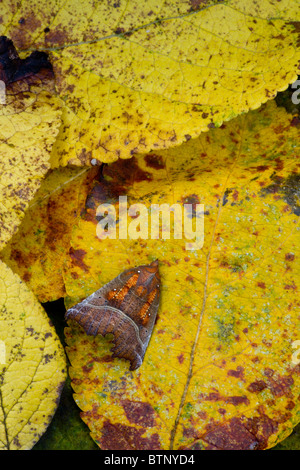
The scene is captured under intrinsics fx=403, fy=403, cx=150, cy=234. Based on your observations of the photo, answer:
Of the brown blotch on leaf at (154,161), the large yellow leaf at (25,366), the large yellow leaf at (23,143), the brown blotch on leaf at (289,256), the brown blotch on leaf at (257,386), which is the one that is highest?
the large yellow leaf at (23,143)

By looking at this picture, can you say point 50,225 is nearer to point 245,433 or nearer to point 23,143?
point 23,143

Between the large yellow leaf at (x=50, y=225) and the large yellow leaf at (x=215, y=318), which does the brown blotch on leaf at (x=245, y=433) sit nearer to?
the large yellow leaf at (x=215, y=318)

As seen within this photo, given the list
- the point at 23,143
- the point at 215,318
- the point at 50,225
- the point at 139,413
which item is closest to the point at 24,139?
the point at 23,143

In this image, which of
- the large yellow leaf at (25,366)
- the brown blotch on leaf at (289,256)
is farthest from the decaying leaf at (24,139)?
the brown blotch on leaf at (289,256)

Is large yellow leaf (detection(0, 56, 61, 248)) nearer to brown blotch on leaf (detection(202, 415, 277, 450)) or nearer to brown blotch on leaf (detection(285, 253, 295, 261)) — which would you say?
brown blotch on leaf (detection(285, 253, 295, 261))

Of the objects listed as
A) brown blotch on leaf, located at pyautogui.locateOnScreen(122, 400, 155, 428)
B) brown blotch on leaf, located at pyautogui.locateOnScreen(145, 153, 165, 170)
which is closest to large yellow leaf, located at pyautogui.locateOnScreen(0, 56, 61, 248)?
brown blotch on leaf, located at pyautogui.locateOnScreen(145, 153, 165, 170)

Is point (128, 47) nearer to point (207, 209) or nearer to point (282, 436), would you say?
point (207, 209)
